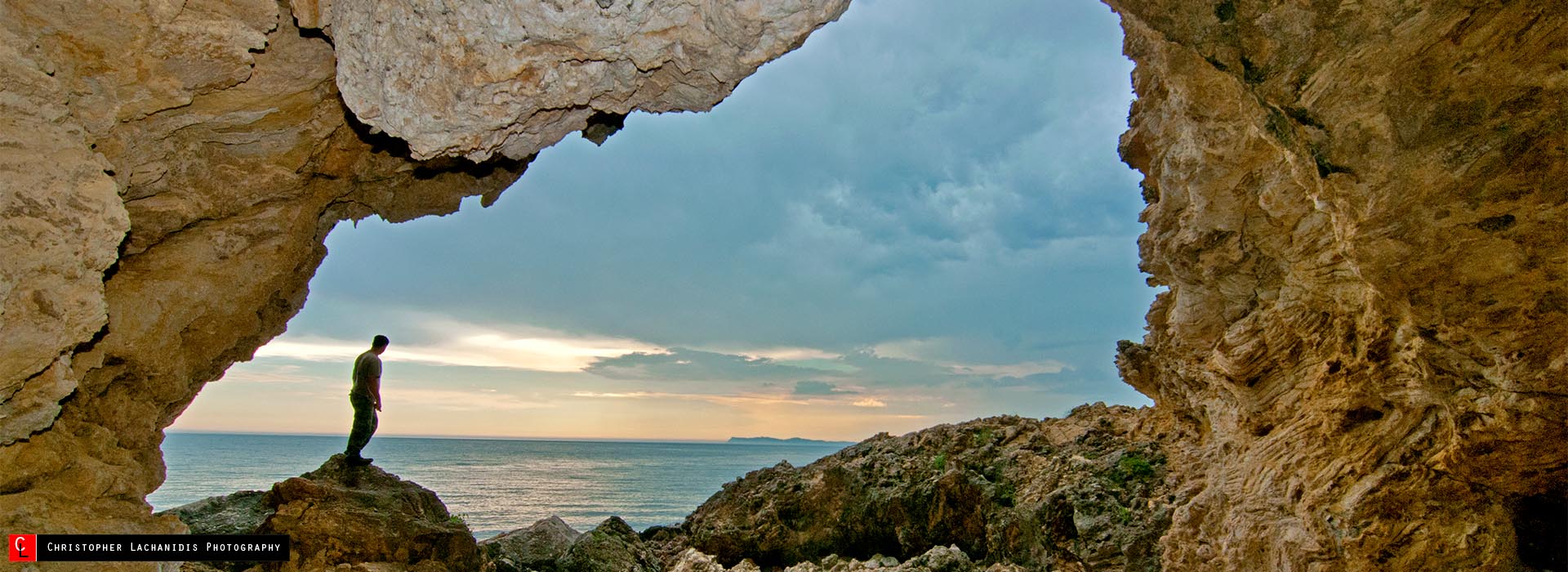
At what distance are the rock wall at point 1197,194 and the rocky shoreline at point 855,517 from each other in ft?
5.29

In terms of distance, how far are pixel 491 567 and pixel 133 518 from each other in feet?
13.4

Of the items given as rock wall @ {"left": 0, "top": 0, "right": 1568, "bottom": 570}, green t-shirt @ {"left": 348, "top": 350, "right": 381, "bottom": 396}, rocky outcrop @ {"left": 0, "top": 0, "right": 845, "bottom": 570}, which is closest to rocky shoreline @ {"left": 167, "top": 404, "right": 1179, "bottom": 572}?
green t-shirt @ {"left": 348, "top": 350, "right": 381, "bottom": 396}

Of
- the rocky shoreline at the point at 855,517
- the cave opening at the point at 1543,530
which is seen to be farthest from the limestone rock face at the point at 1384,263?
the rocky shoreline at the point at 855,517

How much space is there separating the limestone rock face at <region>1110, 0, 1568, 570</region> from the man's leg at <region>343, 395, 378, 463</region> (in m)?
10.2

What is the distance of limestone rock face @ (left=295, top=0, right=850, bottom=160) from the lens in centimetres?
450

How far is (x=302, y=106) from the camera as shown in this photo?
21.1 feet

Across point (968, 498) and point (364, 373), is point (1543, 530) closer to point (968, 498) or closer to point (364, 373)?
point (968, 498)

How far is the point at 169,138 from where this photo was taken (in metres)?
5.99

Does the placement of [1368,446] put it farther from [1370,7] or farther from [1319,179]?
[1370,7]

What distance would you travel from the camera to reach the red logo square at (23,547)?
496cm

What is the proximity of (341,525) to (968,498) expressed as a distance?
9063 millimetres

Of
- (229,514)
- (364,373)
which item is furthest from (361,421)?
(229,514)

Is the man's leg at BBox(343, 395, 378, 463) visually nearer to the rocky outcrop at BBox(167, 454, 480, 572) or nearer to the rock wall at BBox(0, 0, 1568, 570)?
the rocky outcrop at BBox(167, 454, 480, 572)

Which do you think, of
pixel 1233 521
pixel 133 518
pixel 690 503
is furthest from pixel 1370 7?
pixel 690 503
